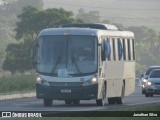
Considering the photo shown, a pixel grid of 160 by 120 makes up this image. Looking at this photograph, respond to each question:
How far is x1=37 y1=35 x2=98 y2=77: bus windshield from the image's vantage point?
35000 mm

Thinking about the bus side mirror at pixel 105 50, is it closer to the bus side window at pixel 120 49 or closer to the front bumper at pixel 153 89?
the bus side window at pixel 120 49

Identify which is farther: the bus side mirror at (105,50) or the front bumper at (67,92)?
the bus side mirror at (105,50)

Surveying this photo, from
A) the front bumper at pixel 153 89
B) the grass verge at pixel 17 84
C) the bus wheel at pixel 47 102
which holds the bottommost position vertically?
the grass verge at pixel 17 84

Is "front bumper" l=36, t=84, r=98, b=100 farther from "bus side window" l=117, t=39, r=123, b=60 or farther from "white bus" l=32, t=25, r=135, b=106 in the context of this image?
"bus side window" l=117, t=39, r=123, b=60

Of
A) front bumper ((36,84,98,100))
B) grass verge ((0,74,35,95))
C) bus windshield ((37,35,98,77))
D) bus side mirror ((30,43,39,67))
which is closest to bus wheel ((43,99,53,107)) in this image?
front bumper ((36,84,98,100))

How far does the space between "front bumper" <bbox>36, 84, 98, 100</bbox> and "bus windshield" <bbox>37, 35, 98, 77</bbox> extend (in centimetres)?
54

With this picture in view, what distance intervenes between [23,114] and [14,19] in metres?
167

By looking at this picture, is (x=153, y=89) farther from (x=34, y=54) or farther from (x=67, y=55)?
(x=34, y=54)

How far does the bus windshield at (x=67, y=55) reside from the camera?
3500cm

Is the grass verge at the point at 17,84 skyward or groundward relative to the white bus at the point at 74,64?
groundward

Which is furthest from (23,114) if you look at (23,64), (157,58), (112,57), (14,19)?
(14,19)

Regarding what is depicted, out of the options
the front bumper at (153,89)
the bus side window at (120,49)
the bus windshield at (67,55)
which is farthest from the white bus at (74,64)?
the front bumper at (153,89)

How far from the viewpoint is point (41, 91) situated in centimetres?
3478

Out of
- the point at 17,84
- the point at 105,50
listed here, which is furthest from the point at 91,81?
the point at 17,84
